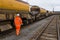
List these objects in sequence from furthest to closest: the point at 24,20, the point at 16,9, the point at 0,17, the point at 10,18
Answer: the point at 24,20 < the point at 16,9 < the point at 10,18 < the point at 0,17

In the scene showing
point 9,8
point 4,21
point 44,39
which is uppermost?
point 9,8

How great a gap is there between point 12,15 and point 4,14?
222 centimetres

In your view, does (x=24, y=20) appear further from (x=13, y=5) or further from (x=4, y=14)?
(x=4, y=14)

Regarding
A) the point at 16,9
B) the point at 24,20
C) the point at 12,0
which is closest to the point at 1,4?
the point at 12,0

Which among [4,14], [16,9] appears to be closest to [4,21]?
[4,14]

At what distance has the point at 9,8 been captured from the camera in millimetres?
16969

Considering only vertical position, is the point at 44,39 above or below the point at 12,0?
below

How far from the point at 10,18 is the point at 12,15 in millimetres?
628

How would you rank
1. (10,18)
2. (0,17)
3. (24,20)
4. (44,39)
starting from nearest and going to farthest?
(44,39)
(0,17)
(10,18)
(24,20)

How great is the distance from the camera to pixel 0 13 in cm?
1502

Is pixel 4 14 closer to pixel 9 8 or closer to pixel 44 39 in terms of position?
pixel 9 8

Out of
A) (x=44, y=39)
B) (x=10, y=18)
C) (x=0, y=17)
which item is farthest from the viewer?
(x=10, y=18)

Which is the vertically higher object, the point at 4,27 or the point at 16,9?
the point at 16,9

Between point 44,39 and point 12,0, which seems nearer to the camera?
point 44,39
